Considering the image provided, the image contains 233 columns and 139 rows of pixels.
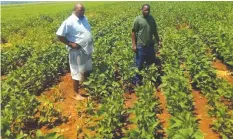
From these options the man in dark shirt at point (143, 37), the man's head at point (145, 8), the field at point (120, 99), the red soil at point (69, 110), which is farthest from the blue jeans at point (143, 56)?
the red soil at point (69, 110)

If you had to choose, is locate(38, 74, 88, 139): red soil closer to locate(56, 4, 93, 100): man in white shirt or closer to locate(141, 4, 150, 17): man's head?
locate(56, 4, 93, 100): man in white shirt

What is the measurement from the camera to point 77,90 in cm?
704

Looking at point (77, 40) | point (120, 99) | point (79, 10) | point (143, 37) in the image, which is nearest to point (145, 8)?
point (143, 37)

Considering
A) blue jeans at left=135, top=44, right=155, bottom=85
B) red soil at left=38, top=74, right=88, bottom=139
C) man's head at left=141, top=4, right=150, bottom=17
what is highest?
man's head at left=141, top=4, right=150, bottom=17

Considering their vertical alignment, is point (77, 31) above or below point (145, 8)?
below

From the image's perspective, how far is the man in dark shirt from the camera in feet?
23.9

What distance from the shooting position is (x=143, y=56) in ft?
24.6

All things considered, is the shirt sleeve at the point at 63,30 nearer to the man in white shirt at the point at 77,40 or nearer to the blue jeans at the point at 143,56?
the man in white shirt at the point at 77,40

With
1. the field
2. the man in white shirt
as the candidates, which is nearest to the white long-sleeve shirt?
the man in white shirt

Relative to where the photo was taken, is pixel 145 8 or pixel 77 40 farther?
pixel 145 8

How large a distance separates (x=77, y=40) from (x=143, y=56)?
156cm

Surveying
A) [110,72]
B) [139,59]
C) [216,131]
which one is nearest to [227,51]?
[139,59]

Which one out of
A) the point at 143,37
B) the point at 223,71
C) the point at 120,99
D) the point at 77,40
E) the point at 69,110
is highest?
the point at 77,40

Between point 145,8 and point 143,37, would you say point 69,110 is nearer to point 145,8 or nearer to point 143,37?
point 143,37
